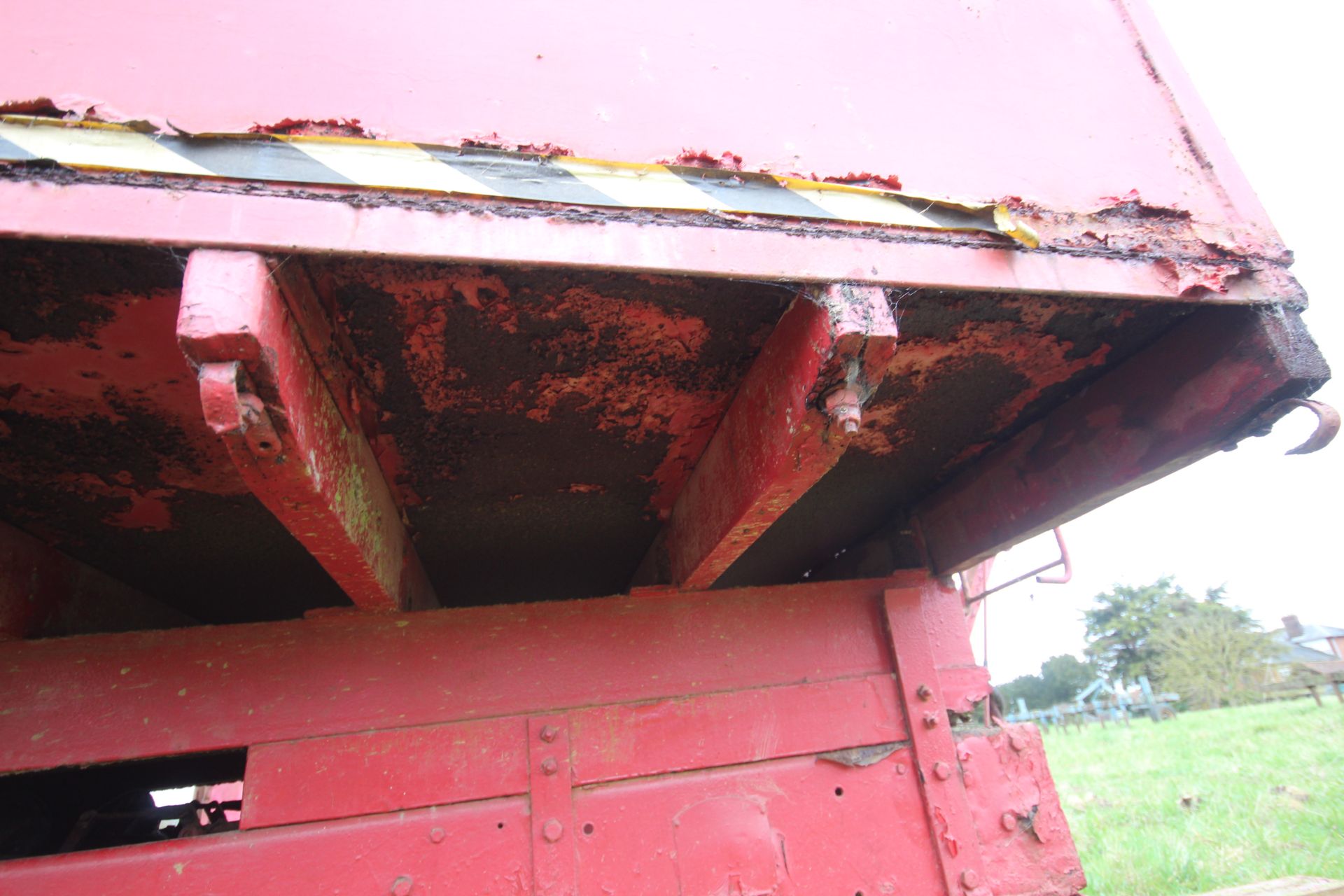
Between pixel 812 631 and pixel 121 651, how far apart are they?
6.69ft

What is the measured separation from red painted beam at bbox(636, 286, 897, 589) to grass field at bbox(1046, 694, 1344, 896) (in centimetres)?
526

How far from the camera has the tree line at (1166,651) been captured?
28.4 metres

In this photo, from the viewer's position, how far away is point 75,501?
1901 millimetres

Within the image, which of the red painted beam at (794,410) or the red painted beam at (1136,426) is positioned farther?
the red painted beam at (1136,426)

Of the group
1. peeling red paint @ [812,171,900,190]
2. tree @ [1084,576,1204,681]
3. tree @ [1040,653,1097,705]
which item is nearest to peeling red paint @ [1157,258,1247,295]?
peeling red paint @ [812,171,900,190]

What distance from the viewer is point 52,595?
82.0 inches

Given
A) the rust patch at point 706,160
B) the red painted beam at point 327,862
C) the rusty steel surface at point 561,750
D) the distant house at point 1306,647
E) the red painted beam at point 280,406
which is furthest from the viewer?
the distant house at point 1306,647

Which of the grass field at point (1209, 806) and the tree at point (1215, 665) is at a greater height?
the tree at point (1215, 665)

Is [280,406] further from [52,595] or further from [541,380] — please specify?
[52,595]

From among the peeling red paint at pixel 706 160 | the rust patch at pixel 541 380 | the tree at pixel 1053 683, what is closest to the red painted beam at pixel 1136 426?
the rust patch at pixel 541 380

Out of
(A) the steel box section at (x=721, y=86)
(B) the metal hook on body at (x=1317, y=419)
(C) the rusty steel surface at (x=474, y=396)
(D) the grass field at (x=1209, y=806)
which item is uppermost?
(A) the steel box section at (x=721, y=86)

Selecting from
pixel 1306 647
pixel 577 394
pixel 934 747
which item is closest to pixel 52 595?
pixel 577 394

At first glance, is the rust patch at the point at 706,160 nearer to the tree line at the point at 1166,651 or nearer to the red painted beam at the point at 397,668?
the red painted beam at the point at 397,668

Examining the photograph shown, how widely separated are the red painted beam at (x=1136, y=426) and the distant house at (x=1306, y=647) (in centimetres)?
3795
